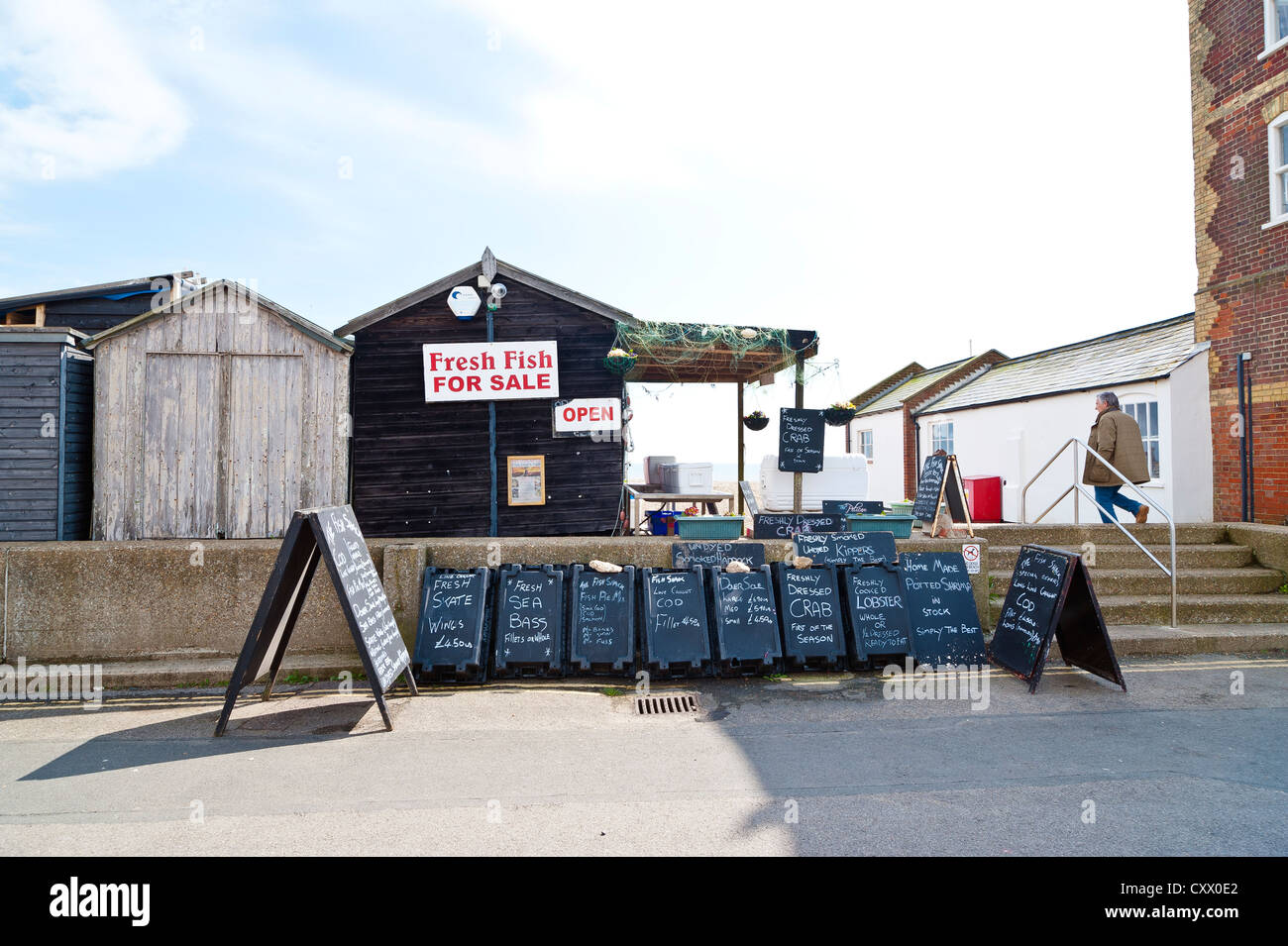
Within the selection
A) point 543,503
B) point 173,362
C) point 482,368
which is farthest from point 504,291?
point 173,362

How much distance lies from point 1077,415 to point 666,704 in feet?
38.5

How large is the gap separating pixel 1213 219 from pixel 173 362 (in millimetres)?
14571

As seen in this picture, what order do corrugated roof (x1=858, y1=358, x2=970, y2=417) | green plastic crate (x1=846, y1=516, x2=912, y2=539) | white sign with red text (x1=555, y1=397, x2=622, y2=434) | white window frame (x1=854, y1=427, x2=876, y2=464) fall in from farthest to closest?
white window frame (x1=854, y1=427, x2=876, y2=464), corrugated roof (x1=858, y1=358, x2=970, y2=417), white sign with red text (x1=555, y1=397, x2=622, y2=434), green plastic crate (x1=846, y1=516, x2=912, y2=539)

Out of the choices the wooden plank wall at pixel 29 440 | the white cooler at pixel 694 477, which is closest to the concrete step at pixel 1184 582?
the white cooler at pixel 694 477

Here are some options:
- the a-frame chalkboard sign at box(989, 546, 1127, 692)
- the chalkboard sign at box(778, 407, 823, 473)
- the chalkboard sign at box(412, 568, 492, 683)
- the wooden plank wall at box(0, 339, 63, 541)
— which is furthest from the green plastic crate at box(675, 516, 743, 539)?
the wooden plank wall at box(0, 339, 63, 541)

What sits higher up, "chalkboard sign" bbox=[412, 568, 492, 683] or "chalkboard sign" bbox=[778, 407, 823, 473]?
"chalkboard sign" bbox=[778, 407, 823, 473]

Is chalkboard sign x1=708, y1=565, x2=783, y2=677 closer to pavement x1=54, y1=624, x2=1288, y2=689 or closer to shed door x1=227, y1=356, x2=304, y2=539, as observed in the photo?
pavement x1=54, y1=624, x2=1288, y2=689

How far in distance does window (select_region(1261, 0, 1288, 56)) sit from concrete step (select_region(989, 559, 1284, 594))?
7.36 metres

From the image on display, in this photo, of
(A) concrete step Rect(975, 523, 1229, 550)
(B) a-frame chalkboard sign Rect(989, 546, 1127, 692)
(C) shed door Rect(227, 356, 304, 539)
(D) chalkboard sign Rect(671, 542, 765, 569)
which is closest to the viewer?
(B) a-frame chalkboard sign Rect(989, 546, 1127, 692)

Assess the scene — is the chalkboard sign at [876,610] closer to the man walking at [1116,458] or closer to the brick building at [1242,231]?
the man walking at [1116,458]

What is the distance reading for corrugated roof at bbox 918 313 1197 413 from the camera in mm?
12455

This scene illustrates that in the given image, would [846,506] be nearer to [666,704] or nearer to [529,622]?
[666,704]

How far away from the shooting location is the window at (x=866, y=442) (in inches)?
940

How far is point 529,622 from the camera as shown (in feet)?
21.1
